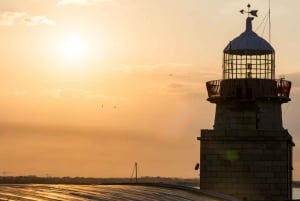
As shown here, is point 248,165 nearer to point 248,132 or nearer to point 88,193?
point 248,132

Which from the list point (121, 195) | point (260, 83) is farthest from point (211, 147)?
point (121, 195)

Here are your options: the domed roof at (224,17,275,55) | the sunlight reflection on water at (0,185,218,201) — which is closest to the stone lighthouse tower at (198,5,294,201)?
the domed roof at (224,17,275,55)

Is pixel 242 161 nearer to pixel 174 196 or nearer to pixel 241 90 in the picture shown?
pixel 241 90

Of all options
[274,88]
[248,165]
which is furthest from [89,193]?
[274,88]

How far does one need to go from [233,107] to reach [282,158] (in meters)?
3.39

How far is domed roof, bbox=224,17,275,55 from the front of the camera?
43.0 metres

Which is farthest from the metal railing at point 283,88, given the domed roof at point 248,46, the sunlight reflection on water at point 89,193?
the sunlight reflection on water at point 89,193

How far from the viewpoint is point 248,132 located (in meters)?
41.5

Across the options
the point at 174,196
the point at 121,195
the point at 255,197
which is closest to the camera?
the point at 121,195

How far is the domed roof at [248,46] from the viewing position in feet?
141

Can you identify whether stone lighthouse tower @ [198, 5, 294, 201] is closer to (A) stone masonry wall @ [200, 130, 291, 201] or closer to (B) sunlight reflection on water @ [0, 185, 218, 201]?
(A) stone masonry wall @ [200, 130, 291, 201]

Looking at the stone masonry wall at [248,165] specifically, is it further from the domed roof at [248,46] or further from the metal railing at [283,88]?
the domed roof at [248,46]

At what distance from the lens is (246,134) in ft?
136

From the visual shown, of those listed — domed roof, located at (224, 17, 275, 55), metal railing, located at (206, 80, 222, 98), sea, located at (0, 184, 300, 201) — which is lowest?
sea, located at (0, 184, 300, 201)
